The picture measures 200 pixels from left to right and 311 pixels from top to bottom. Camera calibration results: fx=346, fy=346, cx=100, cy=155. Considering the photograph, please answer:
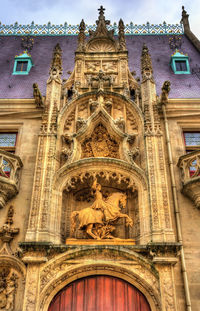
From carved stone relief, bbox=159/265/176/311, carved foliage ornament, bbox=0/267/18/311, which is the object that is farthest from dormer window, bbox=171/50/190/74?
carved foliage ornament, bbox=0/267/18/311

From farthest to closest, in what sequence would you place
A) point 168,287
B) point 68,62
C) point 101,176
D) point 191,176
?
point 68,62 < point 101,176 < point 191,176 < point 168,287

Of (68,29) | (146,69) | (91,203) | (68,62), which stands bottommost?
(91,203)

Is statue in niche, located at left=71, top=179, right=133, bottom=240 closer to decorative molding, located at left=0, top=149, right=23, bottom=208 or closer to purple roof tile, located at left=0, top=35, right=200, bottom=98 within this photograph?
decorative molding, located at left=0, top=149, right=23, bottom=208

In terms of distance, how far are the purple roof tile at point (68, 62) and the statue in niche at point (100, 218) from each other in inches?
239

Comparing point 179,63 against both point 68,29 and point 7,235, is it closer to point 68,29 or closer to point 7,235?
point 68,29

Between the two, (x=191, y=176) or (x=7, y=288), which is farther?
(x=191, y=176)

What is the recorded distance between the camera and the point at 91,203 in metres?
11.3

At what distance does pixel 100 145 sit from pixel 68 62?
7.26m

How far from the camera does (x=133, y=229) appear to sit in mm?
10523

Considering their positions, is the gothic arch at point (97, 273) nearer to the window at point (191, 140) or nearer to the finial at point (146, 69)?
the window at point (191, 140)

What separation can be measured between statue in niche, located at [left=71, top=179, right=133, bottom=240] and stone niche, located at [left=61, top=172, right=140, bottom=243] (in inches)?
9.8

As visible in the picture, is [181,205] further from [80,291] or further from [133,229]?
[80,291]

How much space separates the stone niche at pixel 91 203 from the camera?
10484mm

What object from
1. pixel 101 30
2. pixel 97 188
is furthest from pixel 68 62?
pixel 97 188
